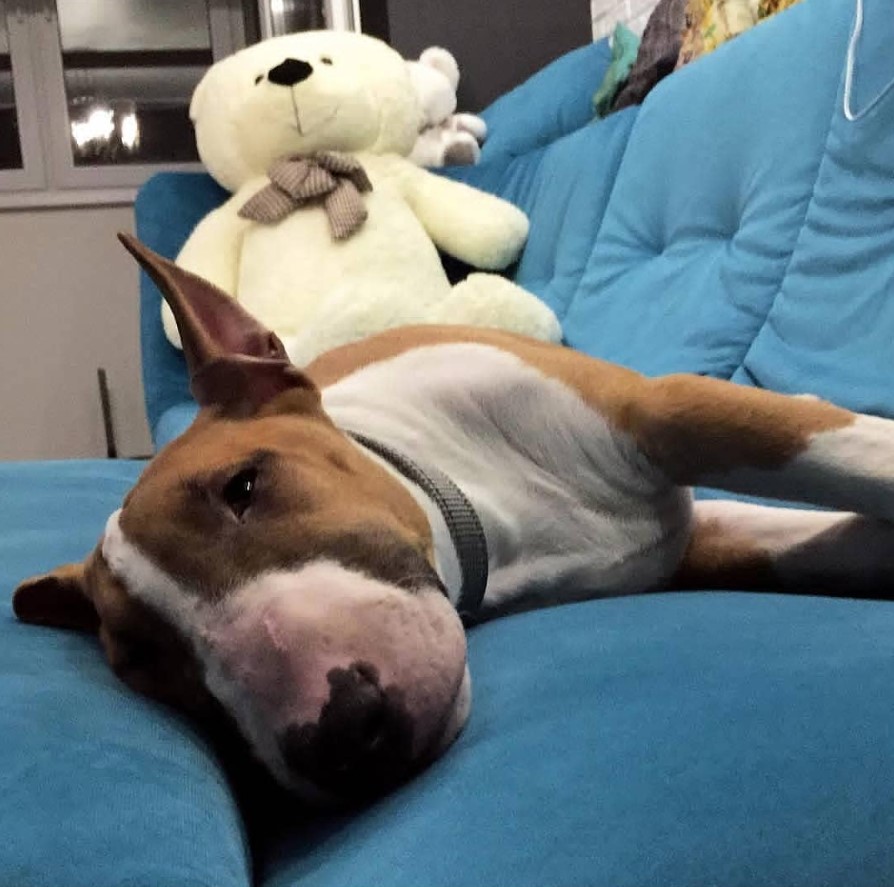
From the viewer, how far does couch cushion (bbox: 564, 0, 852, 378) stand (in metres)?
1.85

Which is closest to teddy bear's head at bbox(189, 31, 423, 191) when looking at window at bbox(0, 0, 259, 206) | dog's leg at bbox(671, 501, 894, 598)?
dog's leg at bbox(671, 501, 894, 598)

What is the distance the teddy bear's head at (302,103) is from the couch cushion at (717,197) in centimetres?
74

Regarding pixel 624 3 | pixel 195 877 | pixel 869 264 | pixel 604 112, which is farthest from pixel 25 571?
pixel 624 3

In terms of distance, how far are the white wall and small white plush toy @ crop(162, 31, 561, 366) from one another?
1753mm

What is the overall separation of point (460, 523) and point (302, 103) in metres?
1.91

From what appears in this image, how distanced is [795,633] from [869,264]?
97 cm

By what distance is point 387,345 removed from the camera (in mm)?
1412

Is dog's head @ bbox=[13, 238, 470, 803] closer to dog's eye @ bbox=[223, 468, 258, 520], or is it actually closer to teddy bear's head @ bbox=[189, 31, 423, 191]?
dog's eye @ bbox=[223, 468, 258, 520]

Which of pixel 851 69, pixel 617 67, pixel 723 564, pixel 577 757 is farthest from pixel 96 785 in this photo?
pixel 617 67

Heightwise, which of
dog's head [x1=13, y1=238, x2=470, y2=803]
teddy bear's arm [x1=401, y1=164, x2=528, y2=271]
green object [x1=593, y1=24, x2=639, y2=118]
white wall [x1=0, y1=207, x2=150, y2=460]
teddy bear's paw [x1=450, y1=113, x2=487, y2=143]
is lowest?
white wall [x1=0, y1=207, x2=150, y2=460]

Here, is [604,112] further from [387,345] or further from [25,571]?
[25,571]

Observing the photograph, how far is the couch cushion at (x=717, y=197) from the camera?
185cm

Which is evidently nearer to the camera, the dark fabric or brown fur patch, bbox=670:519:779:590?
brown fur patch, bbox=670:519:779:590

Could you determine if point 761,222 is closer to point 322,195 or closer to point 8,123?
point 322,195
